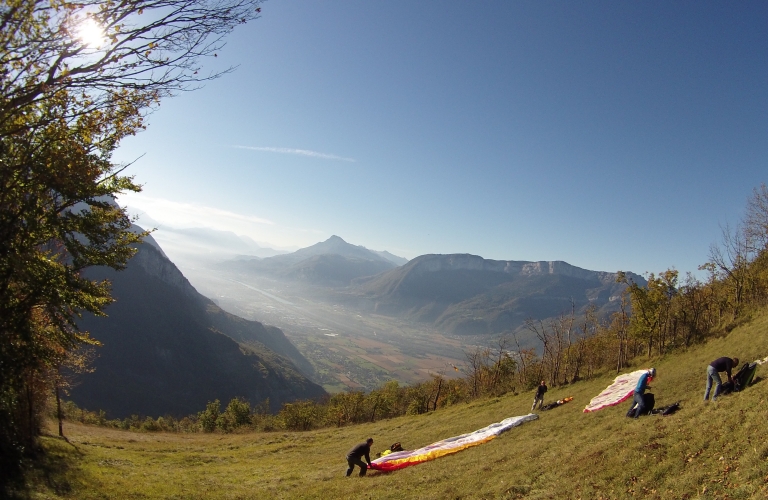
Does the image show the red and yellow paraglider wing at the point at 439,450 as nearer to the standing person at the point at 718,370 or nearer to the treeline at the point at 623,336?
the standing person at the point at 718,370

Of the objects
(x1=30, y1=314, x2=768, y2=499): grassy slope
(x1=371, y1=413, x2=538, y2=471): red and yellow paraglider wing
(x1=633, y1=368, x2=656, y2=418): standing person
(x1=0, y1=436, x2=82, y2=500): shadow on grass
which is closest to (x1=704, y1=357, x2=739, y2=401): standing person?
(x1=30, y1=314, x2=768, y2=499): grassy slope

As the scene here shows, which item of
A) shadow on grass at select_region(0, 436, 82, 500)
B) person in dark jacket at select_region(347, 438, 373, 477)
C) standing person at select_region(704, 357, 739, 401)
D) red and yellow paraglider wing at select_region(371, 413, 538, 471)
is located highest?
standing person at select_region(704, 357, 739, 401)

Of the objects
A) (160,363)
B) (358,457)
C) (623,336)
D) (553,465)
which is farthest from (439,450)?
(160,363)

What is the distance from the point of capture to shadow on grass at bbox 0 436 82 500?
12.4m

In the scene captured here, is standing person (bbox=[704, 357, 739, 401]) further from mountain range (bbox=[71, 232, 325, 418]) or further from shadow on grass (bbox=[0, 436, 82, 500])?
mountain range (bbox=[71, 232, 325, 418])

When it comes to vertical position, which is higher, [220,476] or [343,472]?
[343,472]

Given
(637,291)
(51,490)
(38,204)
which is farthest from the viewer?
(637,291)

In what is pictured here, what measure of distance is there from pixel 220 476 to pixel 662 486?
2380 centimetres

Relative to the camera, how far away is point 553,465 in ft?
42.0

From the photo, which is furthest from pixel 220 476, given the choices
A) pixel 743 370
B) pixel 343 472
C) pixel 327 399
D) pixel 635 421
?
pixel 327 399

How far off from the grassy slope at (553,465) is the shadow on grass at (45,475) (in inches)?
4.2

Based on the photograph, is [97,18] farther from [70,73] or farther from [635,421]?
[635,421]

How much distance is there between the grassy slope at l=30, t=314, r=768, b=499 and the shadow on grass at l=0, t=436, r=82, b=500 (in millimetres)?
106

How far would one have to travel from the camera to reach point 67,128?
10078 millimetres
